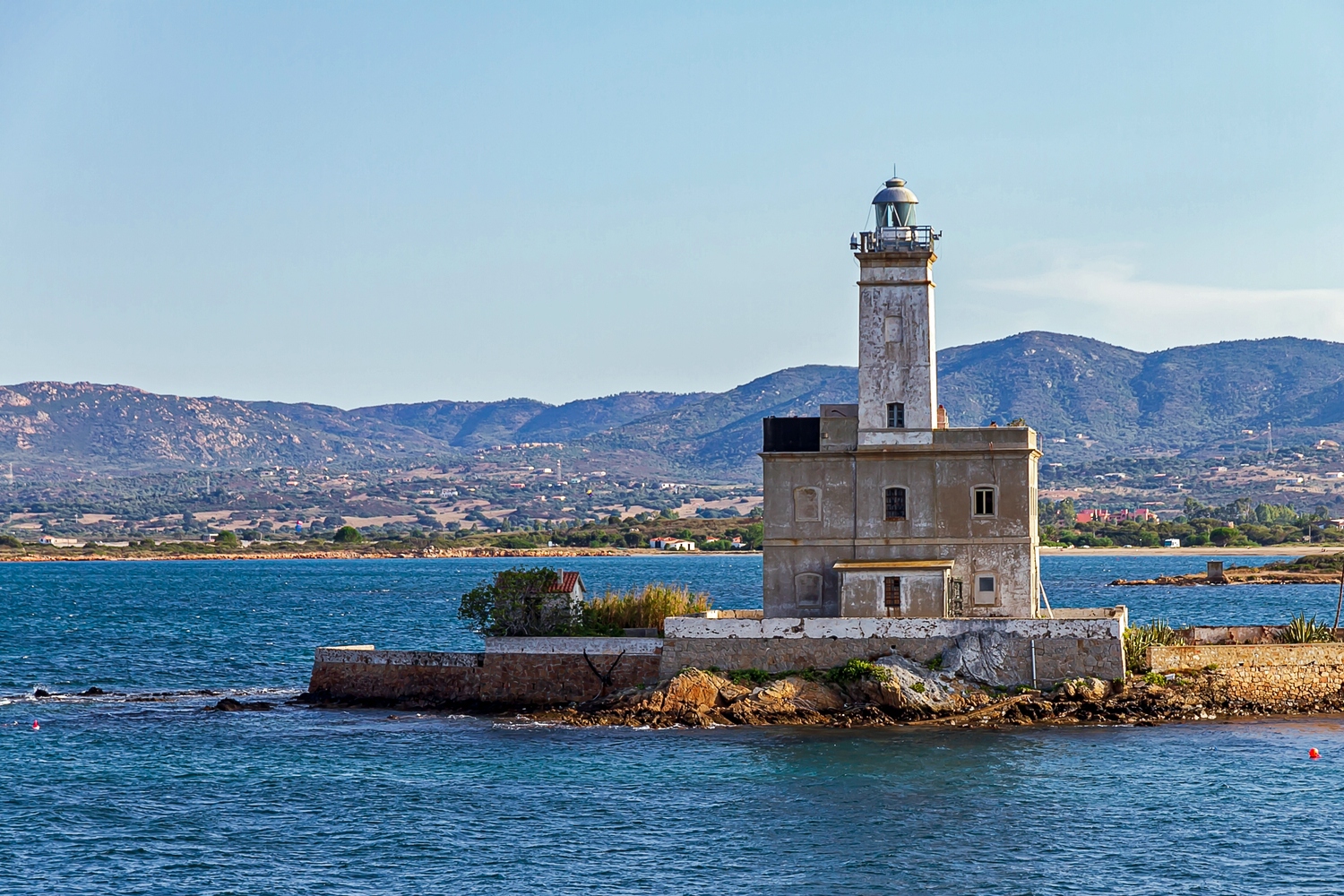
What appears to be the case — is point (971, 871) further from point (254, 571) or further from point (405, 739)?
point (254, 571)

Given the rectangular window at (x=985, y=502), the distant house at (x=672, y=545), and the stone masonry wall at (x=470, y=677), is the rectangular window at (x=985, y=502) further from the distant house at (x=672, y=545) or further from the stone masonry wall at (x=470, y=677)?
the distant house at (x=672, y=545)

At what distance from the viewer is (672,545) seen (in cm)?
18188

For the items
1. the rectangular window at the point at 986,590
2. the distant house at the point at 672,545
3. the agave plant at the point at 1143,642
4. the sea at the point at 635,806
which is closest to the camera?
the sea at the point at 635,806

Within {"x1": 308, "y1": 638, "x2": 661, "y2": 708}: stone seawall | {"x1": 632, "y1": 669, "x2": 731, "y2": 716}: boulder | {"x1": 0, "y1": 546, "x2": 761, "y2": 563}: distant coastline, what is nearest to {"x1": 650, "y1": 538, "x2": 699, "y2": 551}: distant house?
{"x1": 0, "y1": 546, "x2": 761, "y2": 563}: distant coastline

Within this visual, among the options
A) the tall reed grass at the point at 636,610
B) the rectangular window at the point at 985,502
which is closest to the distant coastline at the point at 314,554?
the tall reed grass at the point at 636,610

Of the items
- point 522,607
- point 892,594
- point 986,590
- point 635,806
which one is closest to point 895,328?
point 892,594

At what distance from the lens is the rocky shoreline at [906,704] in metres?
35.5

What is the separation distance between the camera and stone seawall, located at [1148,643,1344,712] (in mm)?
37156

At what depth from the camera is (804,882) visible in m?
24.5

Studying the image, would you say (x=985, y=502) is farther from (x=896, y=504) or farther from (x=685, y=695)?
(x=685, y=695)

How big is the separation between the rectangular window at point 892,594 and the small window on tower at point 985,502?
2601 millimetres

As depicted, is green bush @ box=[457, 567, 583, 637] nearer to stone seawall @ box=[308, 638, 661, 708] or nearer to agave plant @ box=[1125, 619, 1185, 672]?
stone seawall @ box=[308, 638, 661, 708]

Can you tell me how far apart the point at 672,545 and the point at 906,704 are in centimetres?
14662

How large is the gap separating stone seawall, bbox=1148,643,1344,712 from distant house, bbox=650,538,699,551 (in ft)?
465
